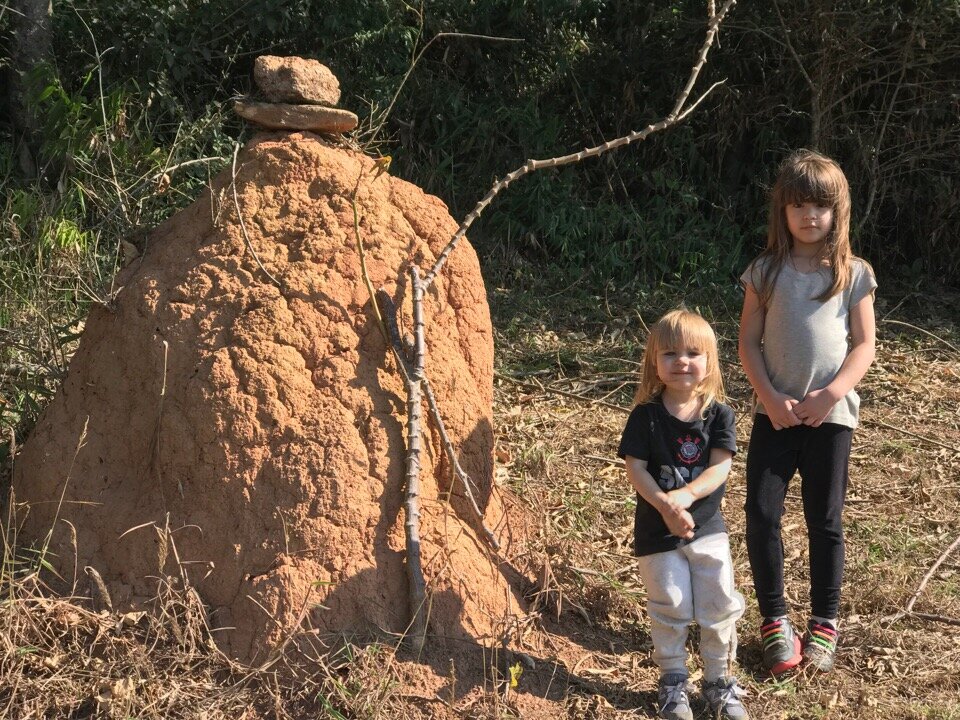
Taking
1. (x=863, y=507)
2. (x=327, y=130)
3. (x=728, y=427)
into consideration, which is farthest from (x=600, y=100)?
(x=728, y=427)

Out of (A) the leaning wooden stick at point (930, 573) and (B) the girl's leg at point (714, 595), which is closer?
(B) the girl's leg at point (714, 595)

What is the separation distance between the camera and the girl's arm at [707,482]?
10.1ft

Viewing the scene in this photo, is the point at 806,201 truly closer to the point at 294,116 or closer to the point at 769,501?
the point at 769,501

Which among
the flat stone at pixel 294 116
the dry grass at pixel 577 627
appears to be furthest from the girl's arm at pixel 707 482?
the flat stone at pixel 294 116

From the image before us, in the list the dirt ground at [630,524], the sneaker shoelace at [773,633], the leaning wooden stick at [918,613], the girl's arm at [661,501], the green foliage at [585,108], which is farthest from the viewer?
the green foliage at [585,108]

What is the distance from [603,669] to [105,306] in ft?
6.25

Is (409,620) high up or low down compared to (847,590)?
up

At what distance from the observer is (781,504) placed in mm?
3482

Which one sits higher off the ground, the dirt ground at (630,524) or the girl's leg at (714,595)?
the girl's leg at (714,595)

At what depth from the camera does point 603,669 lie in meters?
3.34

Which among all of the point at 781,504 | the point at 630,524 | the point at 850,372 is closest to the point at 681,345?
the point at 850,372

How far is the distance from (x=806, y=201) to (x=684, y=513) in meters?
1.06

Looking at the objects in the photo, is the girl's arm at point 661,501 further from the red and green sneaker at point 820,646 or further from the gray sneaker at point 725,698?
the red and green sneaker at point 820,646

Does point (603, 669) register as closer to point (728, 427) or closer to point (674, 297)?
point (728, 427)
